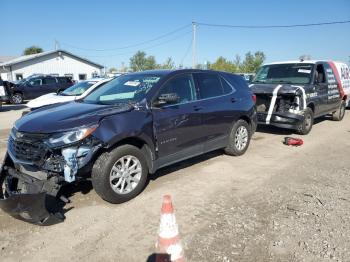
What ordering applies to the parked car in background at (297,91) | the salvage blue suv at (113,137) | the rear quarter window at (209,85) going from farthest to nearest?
1. the parked car in background at (297,91)
2. the rear quarter window at (209,85)
3. the salvage blue suv at (113,137)

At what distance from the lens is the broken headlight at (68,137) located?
3.98 metres

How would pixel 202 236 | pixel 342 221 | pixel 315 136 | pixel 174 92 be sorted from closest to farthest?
pixel 202 236, pixel 342 221, pixel 174 92, pixel 315 136

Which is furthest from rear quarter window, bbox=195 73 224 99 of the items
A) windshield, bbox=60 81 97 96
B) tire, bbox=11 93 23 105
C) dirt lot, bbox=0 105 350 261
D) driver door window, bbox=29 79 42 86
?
driver door window, bbox=29 79 42 86

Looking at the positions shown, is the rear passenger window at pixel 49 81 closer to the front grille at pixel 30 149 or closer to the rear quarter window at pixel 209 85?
the rear quarter window at pixel 209 85

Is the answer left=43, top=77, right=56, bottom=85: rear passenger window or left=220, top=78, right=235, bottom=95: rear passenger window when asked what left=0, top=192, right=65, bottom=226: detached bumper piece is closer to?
left=220, top=78, right=235, bottom=95: rear passenger window

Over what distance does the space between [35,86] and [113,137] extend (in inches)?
812

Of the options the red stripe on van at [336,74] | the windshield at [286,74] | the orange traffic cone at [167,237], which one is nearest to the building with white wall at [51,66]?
the windshield at [286,74]

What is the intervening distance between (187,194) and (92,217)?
4.70 ft

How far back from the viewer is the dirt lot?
3.42m

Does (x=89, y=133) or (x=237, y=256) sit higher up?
(x=89, y=133)


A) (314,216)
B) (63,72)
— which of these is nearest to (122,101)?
(314,216)

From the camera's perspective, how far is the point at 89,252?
3.43m

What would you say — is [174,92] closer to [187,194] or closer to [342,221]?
[187,194]

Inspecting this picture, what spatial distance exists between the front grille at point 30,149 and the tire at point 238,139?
376 cm
